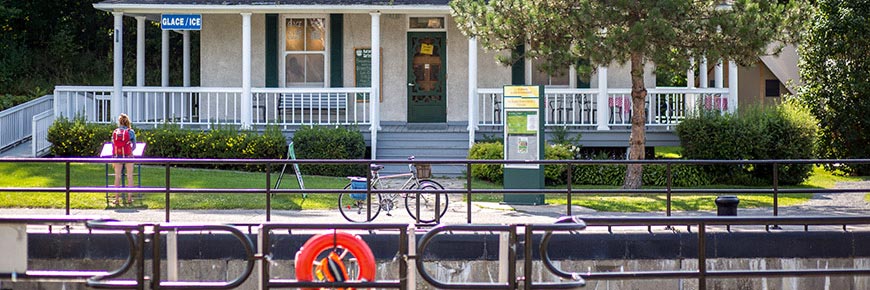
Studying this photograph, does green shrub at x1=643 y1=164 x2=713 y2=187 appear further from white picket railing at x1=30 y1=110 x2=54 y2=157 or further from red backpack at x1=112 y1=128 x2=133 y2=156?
white picket railing at x1=30 y1=110 x2=54 y2=157

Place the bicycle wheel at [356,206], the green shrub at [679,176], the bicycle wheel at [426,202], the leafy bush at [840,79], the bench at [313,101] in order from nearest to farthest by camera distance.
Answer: the bicycle wheel at [356,206], the bicycle wheel at [426,202], the green shrub at [679,176], the leafy bush at [840,79], the bench at [313,101]

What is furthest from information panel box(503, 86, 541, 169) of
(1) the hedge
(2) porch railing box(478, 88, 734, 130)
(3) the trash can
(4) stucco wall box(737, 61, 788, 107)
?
(4) stucco wall box(737, 61, 788, 107)

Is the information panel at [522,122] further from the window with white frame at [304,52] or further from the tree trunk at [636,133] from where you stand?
the window with white frame at [304,52]

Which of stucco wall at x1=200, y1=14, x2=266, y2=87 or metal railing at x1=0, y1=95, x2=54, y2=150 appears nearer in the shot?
metal railing at x1=0, y1=95, x2=54, y2=150

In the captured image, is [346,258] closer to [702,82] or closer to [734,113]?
[734,113]

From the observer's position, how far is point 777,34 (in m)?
18.4

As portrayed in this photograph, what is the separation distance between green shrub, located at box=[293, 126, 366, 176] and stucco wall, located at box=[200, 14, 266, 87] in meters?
3.57

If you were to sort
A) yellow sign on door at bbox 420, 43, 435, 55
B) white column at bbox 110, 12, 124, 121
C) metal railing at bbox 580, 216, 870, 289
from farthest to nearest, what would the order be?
yellow sign on door at bbox 420, 43, 435, 55 → white column at bbox 110, 12, 124, 121 → metal railing at bbox 580, 216, 870, 289

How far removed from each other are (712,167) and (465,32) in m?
5.91

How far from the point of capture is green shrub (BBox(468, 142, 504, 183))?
69.9 feet

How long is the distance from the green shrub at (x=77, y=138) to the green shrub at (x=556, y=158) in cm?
904

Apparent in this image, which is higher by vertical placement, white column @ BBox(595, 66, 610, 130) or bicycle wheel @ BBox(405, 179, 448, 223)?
white column @ BBox(595, 66, 610, 130)

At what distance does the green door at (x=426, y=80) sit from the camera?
25516 millimetres

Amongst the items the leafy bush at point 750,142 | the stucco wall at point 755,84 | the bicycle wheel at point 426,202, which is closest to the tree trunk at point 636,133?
the leafy bush at point 750,142
